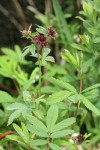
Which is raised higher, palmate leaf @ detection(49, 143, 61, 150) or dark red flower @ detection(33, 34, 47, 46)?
dark red flower @ detection(33, 34, 47, 46)

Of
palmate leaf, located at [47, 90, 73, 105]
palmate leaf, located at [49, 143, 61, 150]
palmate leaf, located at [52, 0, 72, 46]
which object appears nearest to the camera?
palmate leaf, located at [49, 143, 61, 150]

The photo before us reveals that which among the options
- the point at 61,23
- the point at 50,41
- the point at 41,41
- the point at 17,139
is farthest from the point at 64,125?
the point at 50,41

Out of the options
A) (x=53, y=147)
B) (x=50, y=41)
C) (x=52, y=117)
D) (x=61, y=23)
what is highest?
A: (x=50, y=41)

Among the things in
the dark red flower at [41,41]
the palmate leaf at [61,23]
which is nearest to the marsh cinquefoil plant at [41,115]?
the dark red flower at [41,41]

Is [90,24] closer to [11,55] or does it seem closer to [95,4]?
[95,4]

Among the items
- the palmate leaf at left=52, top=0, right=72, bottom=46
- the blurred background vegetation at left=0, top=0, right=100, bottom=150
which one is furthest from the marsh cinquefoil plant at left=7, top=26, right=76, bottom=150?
the palmate leaf at left=52, top=0, right=72, bottom=46

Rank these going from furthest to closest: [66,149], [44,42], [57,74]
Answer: [57,74] < [66,149] < [44,42]

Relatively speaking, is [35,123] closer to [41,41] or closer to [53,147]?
[53,147]

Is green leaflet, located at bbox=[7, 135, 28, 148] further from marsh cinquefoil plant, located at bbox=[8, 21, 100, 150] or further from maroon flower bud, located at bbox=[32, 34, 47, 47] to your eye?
maroon flower bud, located at bbox=[32, 34, 47, 47]

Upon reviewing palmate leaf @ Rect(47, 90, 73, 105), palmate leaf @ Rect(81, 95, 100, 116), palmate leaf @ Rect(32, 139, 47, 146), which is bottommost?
palmate leaf @ Rect(32, 139, 47, 146)

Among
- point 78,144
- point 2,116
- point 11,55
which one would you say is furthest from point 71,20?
point 78,144

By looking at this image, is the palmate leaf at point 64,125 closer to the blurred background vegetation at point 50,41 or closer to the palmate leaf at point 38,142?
the palmate leaf at point 38,142
